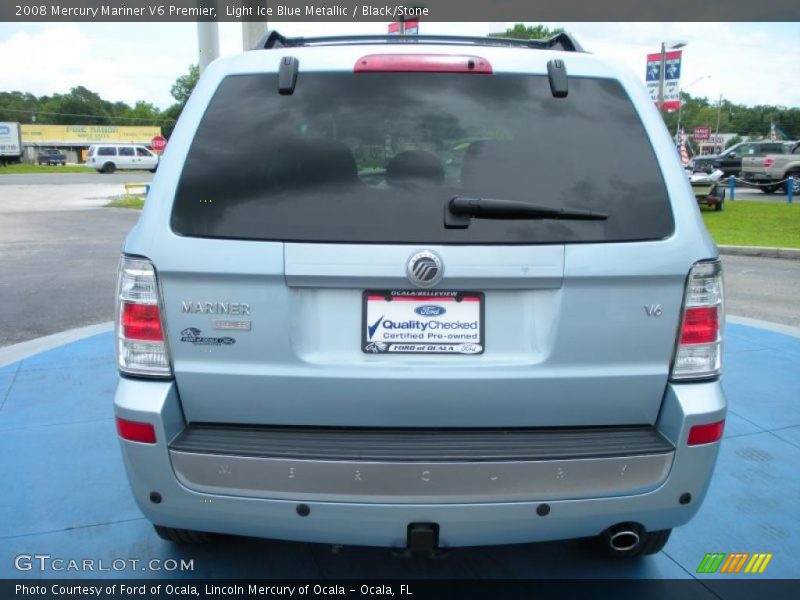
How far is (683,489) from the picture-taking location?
7.85ft

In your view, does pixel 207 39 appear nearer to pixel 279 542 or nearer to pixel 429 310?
pixel 279 542

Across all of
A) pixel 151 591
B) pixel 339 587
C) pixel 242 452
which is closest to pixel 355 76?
pixel 242 452

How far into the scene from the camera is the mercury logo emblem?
2.21m

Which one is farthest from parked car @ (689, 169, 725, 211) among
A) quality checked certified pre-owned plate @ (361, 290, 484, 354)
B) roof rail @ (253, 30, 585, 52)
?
quality checked certified pre-owned plate @ (361, 290, 484, 354)

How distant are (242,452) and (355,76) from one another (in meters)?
1.31

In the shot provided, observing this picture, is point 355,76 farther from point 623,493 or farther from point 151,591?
point 151,591

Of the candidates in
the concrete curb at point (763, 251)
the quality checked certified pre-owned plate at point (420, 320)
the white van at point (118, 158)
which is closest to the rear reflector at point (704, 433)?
the quality checked certified pre-owned plate at point (420, 320)

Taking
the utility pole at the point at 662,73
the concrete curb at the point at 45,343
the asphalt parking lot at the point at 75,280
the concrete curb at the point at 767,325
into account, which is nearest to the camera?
the concrete curb at the point at 45,343

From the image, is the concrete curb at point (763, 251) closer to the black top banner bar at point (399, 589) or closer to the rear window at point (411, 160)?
the black top banner bar at point (399, 589)

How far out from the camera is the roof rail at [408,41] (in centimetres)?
318

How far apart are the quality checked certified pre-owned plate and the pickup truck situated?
2915cm

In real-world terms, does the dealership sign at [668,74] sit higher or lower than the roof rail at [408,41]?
higher

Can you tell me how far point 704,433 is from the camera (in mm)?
2355

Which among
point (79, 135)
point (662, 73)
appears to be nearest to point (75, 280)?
point (662, 73)
